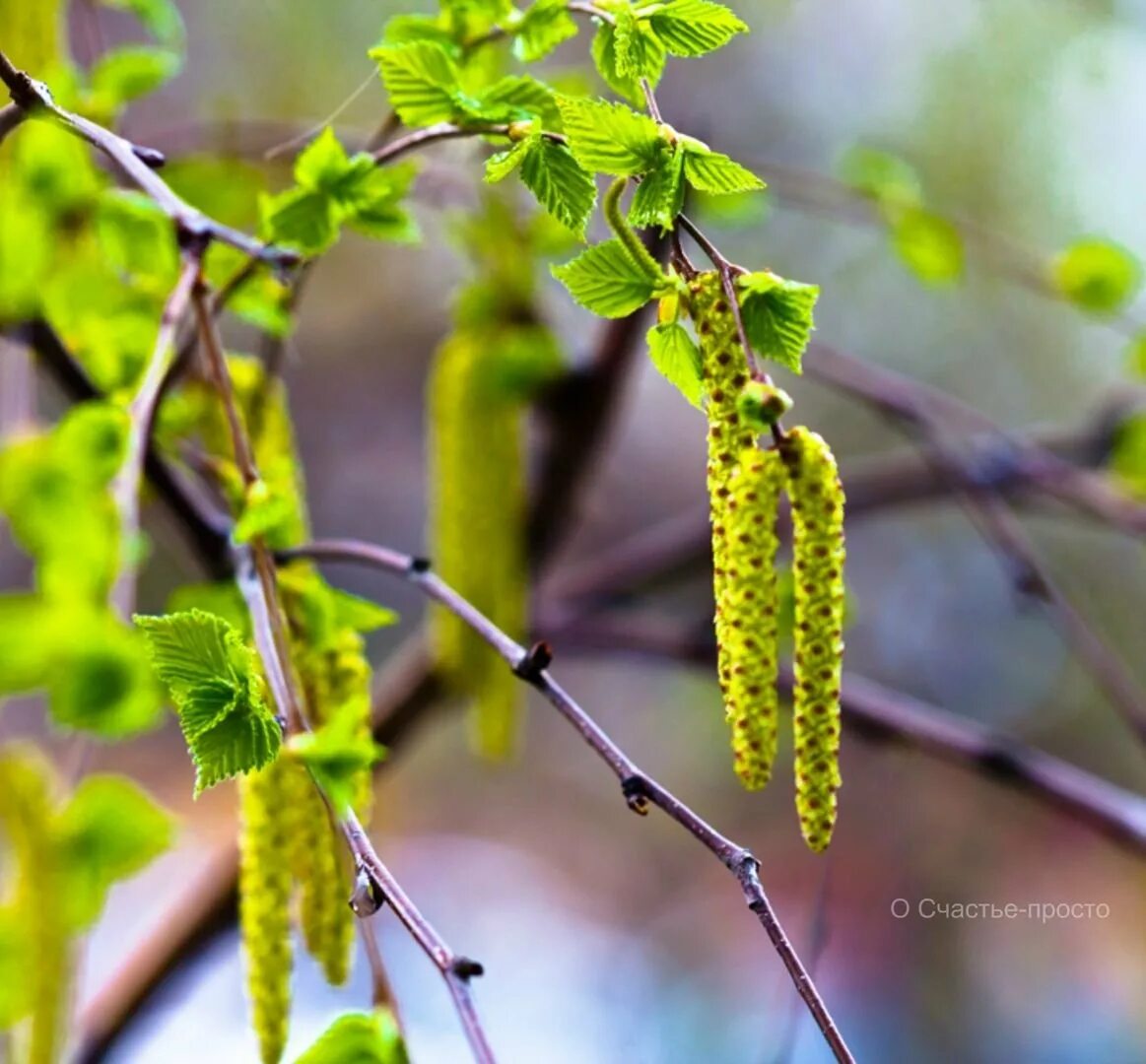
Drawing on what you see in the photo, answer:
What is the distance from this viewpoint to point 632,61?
0.30 metres

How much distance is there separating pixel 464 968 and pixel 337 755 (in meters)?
0.05

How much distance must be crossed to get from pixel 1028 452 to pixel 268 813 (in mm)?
570

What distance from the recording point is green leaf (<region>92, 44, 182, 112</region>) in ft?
1.72

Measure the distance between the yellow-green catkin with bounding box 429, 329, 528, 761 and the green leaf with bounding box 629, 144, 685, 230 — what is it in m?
0.42

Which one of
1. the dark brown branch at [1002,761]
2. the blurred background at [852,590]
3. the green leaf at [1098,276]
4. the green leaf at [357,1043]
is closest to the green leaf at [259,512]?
the green leaf at [357,1043]

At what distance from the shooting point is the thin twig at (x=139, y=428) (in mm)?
312

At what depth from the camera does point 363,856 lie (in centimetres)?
28

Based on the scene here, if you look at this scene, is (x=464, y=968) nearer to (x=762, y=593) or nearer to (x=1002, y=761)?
(x=762, y=593)

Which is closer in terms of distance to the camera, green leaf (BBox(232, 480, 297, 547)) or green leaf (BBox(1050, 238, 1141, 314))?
green leaf (BBox(232, 480, 297, 547))

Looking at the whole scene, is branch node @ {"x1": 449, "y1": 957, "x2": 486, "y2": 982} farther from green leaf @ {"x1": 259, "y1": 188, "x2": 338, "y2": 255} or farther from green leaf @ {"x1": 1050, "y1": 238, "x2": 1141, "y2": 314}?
green leaf @ {"x1": 1050, "y1": 238, "x2": 1141, "y2": 314}

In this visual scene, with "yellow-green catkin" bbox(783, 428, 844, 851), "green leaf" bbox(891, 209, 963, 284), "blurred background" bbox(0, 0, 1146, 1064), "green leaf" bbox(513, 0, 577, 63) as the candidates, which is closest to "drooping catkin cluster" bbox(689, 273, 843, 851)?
"yellow-green catkin" bbox(783, 428, 844, 851)

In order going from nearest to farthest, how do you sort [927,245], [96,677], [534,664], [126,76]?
[96,677] < [534,664] < [126,76] < [927,245]

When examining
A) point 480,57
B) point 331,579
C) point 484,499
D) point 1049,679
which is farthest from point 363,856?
point 1049,679

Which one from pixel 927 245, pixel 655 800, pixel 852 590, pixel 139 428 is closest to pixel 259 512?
pixel 139 428
